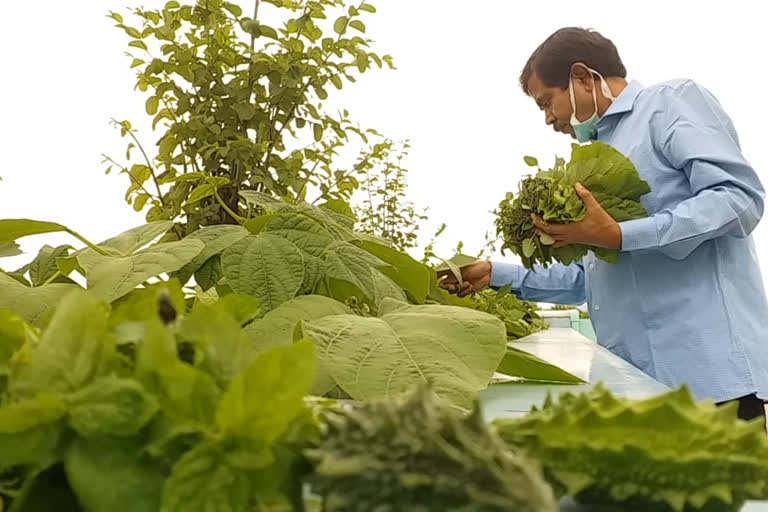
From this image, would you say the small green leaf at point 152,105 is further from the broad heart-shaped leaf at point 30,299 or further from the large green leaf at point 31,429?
the large green leaf at point 31,429

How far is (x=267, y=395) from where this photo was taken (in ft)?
0.42

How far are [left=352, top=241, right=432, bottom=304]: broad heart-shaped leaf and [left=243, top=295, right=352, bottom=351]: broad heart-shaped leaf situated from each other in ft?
0.46

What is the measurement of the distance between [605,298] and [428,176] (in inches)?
84.8

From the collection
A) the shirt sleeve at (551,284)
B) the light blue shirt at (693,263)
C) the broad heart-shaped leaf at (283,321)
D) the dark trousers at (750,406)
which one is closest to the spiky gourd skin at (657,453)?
the broad heart-shaped leaf at (283,321)

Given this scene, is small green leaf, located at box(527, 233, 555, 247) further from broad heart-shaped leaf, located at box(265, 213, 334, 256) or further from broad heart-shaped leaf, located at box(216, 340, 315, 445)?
broad heart-shaped leaf, located at box(216, 340, 315, 445)

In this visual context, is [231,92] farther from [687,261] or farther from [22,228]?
[687,261]

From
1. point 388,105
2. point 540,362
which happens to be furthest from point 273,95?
point 388,105

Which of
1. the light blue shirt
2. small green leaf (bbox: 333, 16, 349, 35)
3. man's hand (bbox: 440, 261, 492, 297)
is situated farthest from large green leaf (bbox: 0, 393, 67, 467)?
the light blue shirt

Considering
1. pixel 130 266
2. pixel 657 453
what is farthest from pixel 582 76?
pixel 657 453

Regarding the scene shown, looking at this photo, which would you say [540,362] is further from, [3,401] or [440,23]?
[440,23]

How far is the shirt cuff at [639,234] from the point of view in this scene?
0.98 metres

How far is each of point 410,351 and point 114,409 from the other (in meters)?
0.16

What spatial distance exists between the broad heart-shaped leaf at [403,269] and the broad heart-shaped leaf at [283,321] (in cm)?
14

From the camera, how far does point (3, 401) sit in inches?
5.6
